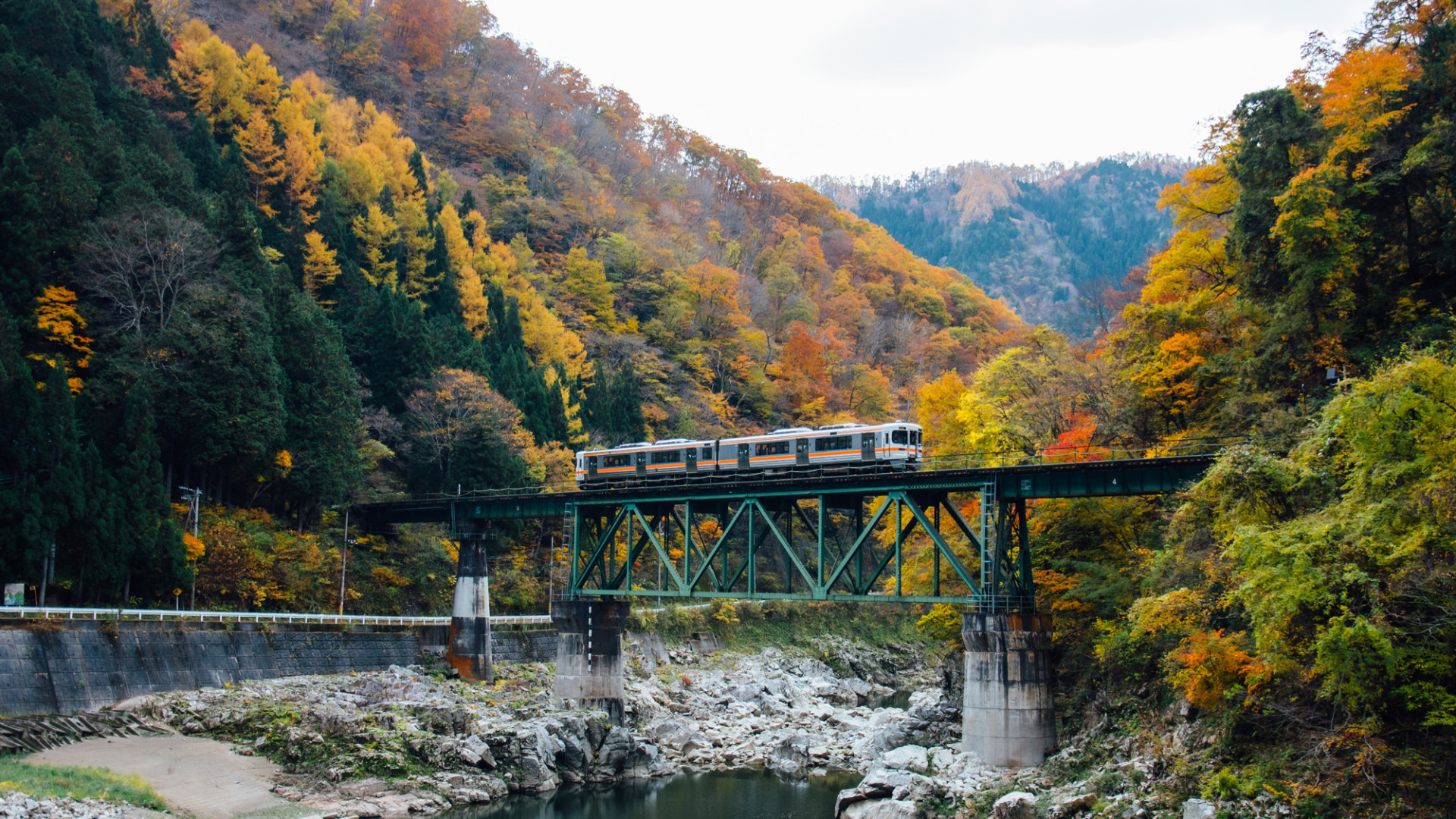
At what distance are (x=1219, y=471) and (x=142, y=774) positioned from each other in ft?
92.9

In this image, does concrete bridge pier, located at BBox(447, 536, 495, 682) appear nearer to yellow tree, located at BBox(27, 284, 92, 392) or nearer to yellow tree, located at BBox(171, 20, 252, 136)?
yellow tree, located at BBox(27, 284, 92, 392)

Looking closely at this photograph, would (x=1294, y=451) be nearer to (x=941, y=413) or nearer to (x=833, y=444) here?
(x=833, y=444)

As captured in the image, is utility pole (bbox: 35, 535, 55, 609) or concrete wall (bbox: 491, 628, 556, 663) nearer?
utility pole (bbox: 35, 535, 55, 609)

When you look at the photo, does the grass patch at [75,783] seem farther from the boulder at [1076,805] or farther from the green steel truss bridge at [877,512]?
the boulder at [1076,805]

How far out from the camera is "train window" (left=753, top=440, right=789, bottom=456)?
3781 centimetres

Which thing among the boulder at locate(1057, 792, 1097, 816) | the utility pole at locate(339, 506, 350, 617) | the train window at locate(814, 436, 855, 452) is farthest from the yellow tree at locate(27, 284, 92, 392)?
the boulder at locate(1057, 792, 1097, 816)

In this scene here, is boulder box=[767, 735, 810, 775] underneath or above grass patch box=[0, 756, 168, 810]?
underneath

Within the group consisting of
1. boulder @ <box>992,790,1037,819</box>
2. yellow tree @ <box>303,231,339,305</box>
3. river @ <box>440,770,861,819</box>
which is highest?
yellow tree @ <box>303,231,339,305</box>

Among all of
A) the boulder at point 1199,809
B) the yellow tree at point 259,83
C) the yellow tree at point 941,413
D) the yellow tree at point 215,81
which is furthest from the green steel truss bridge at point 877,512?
the yellow tree at point 259,83

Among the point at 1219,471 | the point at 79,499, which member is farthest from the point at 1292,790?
the point at 79,499

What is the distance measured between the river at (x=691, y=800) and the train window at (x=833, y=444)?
11487 mm

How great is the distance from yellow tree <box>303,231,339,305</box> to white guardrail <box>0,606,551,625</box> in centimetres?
2247

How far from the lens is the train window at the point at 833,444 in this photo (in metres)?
36.1

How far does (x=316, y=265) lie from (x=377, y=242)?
7.66 meters
